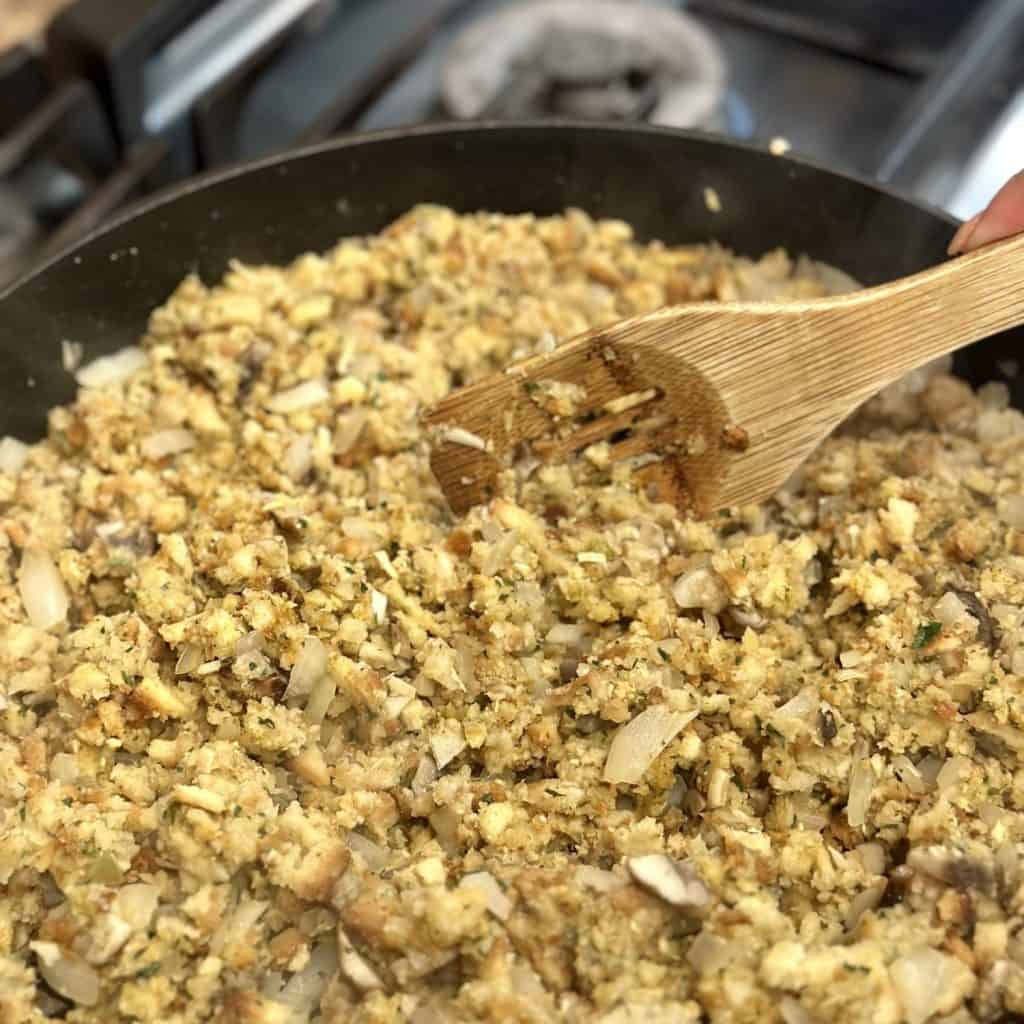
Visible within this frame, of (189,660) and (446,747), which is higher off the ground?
(189,660)

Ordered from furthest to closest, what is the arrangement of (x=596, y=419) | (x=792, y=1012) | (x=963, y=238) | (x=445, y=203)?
(x=445, y=203)
(x=596, y=419)
(x=963, y=238)
(x=792, y=1012)

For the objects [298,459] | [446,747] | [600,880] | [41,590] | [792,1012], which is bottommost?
[792,1012]

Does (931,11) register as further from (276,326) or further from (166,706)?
(166,706)

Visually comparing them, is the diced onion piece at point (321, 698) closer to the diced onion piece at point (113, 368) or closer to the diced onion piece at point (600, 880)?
the diced onion piece at point (600, 880)

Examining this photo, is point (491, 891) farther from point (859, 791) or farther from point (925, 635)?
point (925, 635)

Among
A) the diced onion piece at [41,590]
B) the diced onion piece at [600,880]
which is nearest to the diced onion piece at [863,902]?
the diced onion piece at [600,880]

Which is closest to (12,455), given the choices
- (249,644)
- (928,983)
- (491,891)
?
(249,644)
